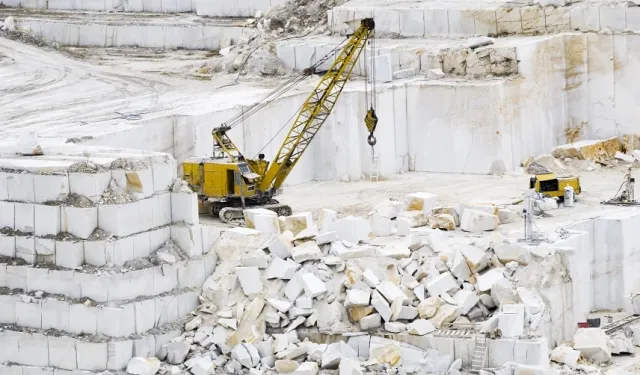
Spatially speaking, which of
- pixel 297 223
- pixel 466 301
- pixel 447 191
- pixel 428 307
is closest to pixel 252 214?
pixel 297 223

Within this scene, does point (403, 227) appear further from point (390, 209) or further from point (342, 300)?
point (342, 300)

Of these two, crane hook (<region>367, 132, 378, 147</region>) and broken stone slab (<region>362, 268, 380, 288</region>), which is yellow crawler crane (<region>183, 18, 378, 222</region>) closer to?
crane hook (<region>367, 132, 378, 147</region>)

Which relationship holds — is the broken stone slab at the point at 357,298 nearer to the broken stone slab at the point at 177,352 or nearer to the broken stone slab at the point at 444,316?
the broken stone slab at the point at 444,316

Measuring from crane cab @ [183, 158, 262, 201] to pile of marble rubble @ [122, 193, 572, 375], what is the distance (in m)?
3.45

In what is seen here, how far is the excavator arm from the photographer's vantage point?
5049cm

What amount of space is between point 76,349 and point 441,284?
751 centimetres

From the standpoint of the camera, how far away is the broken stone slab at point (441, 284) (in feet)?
144

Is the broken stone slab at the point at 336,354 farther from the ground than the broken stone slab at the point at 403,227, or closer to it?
closer to it

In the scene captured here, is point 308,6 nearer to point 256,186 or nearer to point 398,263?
point 256,186

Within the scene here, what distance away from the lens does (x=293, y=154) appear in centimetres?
5147

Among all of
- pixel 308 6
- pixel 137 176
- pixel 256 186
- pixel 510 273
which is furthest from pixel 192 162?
pixel 308 6

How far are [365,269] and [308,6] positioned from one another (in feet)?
67.9

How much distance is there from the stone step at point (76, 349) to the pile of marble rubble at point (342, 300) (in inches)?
11.8

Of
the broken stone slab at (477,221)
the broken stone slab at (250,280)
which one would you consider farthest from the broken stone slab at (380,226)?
the broken stone slab at (250,280)
